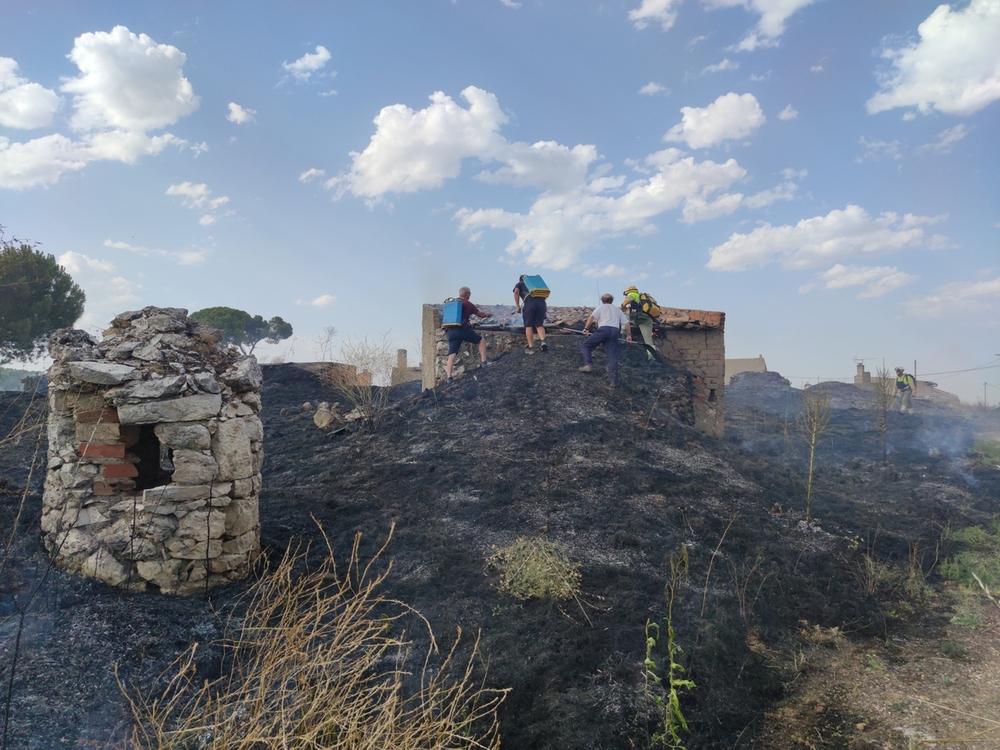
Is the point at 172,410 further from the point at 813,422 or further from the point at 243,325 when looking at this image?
the point at 243,325

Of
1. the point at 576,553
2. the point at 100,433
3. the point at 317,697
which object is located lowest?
the point at 576,553

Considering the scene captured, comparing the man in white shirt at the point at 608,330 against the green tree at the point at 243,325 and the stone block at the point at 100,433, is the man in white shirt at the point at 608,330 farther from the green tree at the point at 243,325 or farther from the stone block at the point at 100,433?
the green tree at the point at 243,325

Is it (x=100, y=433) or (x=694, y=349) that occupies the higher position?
(x=694, y=349)

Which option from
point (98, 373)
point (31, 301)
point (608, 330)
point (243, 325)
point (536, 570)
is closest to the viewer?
point (98, 373)

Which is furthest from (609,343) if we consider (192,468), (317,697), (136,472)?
(317,697)

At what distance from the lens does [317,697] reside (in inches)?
99.5

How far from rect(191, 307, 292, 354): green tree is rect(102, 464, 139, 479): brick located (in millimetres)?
16996

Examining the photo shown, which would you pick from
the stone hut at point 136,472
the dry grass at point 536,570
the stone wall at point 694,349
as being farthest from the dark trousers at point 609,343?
the stone hut at point 136,472

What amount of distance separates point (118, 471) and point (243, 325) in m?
20.6

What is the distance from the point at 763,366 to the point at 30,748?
28.6 metres

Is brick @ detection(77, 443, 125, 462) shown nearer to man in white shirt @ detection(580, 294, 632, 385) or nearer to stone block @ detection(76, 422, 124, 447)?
stone block @ detection(76, 422, 124, 447)

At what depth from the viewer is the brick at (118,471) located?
468 centimetres

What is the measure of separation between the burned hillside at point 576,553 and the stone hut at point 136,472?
0.71ft

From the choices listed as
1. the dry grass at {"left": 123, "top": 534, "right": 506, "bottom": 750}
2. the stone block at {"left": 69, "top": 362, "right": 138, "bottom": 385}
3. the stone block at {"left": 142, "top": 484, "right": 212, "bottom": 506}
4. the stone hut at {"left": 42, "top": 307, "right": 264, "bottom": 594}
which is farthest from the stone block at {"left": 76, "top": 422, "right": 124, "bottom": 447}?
Result: the dry grass at {"left": 123, "top": 534, "right": 506, "bottom": 750}
